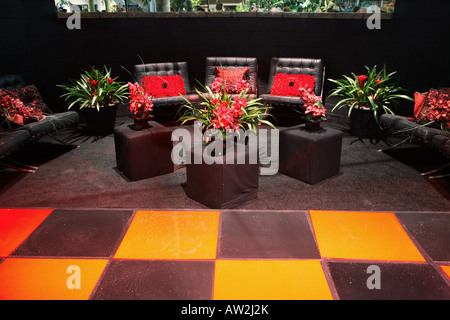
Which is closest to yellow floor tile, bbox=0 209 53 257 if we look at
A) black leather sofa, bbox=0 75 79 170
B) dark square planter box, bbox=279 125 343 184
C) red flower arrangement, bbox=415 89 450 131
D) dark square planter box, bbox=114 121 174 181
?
black leather sofa, bbox=0 75 79 170

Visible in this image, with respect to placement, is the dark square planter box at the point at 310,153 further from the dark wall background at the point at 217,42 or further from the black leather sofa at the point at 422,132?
the dark wall background at the point at 217,42

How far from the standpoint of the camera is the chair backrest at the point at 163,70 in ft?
17.5

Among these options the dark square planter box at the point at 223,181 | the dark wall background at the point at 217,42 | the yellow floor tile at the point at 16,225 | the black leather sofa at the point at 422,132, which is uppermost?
the dark wall background at the point at 217,42

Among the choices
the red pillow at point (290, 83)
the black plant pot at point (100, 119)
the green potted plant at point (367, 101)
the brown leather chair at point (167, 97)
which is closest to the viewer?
the green potted plant at point (367, 101)

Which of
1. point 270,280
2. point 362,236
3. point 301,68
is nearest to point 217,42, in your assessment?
point 301,68

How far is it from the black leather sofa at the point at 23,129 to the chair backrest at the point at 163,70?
1.33 metres

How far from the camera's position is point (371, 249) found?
2438mm

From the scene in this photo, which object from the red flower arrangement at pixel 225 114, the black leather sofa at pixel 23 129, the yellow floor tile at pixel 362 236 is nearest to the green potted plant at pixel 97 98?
the black leather sofa at pixel 23 129

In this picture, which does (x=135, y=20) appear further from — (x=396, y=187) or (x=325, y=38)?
(x=396, y=187)

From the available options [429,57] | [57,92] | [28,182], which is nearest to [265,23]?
[429,57]

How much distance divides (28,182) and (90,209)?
101cm

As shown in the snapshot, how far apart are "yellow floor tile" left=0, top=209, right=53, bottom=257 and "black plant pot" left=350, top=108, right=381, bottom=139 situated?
12.4ft

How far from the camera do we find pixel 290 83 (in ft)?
17.2

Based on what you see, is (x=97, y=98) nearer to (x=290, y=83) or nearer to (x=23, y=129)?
(x=23, y=129)
